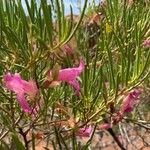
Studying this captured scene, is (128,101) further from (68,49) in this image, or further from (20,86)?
(20,86)

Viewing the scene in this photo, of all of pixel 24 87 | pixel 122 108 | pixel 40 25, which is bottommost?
pixel 122 108

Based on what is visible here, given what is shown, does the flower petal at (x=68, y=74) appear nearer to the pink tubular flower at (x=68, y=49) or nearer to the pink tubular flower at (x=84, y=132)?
the pink tubular flower at (x=68, y=49)

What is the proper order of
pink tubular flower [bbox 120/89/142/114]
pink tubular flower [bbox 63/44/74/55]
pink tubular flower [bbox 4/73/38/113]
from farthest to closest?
1. pink tubular flower [bbox 120/89/142/114]
2. pink tubular flower [bbox 63/44/74/55]
3. pink tubular flower [bbox 4/73/38/113]

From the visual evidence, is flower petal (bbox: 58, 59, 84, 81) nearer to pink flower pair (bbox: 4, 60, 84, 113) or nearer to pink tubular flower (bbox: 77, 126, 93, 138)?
pink flower pair (bbox: 4, 60, 84, 113)

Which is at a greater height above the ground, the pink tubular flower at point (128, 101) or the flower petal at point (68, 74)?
the flower petal at point (68, 74)

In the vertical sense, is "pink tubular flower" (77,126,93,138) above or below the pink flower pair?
below

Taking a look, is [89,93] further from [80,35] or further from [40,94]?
[80,35]

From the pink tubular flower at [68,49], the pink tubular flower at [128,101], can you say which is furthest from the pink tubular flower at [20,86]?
the pink tubular flower at [128,101]

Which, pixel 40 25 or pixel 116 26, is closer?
pixel 40 25

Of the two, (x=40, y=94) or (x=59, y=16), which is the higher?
(x=59, y=16)

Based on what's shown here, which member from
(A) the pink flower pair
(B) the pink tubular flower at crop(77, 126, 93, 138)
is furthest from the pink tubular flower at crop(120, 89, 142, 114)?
(A) the pink flower pair

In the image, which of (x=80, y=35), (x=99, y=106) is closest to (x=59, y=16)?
(x=99, y=106)
